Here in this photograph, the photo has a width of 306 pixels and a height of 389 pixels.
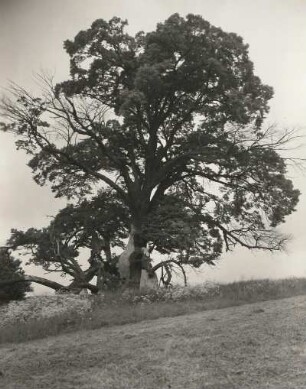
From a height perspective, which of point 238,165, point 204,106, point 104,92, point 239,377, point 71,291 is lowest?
point 239,377

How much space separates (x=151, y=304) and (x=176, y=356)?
6474mm

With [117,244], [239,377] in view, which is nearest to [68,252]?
[117,244]

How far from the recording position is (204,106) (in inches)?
834

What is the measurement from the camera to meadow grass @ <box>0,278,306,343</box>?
13922mm

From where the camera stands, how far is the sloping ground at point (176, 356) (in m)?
8.40

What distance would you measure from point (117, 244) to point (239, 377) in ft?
52.4

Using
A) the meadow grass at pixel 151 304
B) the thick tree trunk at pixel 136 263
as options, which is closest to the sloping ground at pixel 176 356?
the meadow grass at pixel 151 304

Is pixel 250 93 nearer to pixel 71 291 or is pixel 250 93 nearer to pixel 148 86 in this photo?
pixel 148 86

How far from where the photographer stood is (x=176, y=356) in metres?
9.80

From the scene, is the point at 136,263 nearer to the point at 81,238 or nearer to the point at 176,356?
the point at 81,238

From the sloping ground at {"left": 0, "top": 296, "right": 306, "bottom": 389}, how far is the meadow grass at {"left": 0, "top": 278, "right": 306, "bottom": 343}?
35.7 inches

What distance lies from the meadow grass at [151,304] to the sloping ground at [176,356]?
0.91 m

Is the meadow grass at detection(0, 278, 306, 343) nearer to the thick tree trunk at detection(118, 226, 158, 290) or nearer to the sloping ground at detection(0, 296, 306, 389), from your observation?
the sloping ground at detection(0, 296, 306, 389)

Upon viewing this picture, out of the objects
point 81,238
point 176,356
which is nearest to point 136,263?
point 81,238
